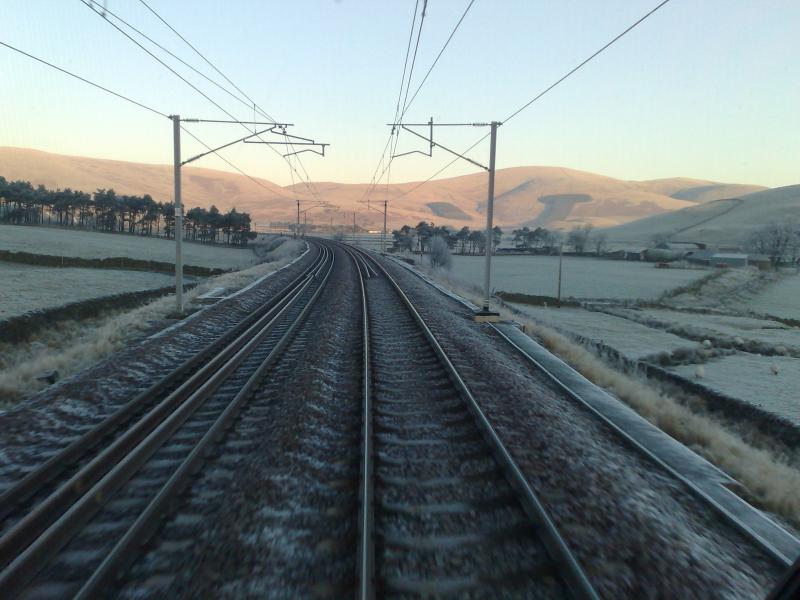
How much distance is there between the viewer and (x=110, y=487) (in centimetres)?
602

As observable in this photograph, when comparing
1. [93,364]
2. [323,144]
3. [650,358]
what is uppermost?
[323,144]

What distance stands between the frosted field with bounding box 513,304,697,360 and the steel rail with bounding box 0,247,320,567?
20.6 meters

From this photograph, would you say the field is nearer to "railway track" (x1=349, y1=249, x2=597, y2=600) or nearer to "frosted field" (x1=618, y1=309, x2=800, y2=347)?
"frosted field" (x1=618, y1=309, x2=800, y2=347)

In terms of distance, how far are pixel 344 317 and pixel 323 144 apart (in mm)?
7266

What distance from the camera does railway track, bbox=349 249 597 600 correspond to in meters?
4.47

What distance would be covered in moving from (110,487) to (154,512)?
1.07m

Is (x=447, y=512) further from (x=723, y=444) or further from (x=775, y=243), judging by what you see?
(x=775, y=243)

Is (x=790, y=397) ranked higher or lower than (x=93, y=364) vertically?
lower

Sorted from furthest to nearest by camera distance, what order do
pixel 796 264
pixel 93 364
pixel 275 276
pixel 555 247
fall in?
pixel 555 247
pixel 796 264
pixel 275 276
pixel 93 364

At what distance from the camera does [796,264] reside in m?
99.9

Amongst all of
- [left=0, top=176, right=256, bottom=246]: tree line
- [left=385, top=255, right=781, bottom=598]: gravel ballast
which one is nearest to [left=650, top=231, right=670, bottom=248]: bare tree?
[left=0, top=176, right=256, bottom=246]: tree line

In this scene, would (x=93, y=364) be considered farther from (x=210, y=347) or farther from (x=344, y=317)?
(x=344, y=317)

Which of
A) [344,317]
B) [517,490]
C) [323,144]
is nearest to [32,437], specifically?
[517,490]

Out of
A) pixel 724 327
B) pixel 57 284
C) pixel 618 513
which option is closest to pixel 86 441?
pixel 618 513
